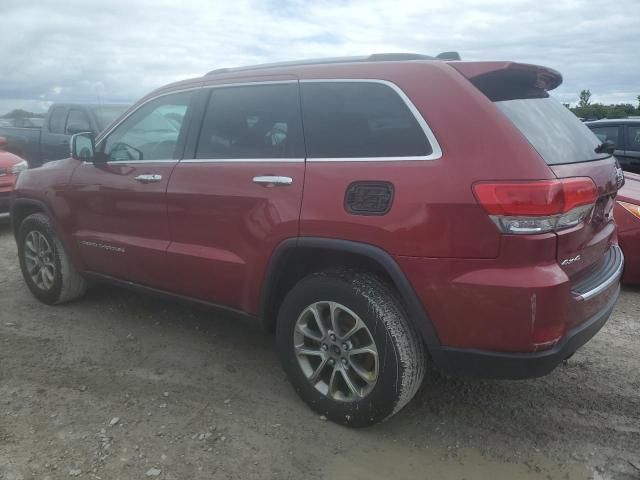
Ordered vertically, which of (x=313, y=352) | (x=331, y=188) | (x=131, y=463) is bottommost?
(x=131, y=463)

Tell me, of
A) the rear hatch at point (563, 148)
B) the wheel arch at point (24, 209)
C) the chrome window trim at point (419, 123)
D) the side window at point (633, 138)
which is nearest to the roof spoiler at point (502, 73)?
the rear hatch at point (563, 148)

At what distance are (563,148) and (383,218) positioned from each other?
35.7 inches

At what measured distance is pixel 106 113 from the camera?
9219 millimetres

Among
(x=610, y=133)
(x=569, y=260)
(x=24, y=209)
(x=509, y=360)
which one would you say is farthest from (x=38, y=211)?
(x=610, y=133)

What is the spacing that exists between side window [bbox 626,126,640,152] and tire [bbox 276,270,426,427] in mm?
6673

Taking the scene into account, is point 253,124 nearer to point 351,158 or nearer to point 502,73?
point 351,158

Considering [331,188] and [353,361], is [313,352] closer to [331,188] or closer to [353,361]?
[353,361]

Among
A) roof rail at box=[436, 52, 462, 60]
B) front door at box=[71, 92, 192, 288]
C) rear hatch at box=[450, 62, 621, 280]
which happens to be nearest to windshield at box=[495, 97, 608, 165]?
rear hatch at box=[450, 62, 621, 280]

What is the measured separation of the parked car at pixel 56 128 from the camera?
9094 mm

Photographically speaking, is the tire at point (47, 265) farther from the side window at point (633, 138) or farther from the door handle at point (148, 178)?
the side window at point (633, 138)

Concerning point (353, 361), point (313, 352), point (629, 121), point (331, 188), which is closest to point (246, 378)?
point (313, 352)

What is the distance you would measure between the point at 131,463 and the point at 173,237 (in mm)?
1410

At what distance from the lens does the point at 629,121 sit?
26.1 feet

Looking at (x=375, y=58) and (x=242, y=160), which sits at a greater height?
(x=375, y=58)
